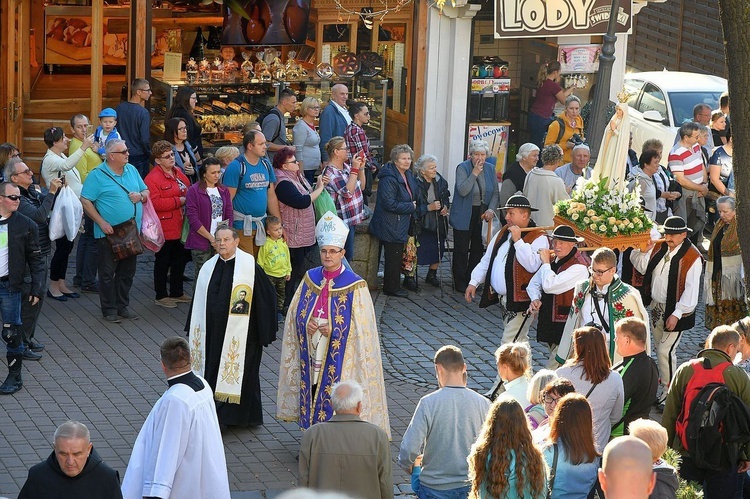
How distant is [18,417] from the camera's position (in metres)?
9.94

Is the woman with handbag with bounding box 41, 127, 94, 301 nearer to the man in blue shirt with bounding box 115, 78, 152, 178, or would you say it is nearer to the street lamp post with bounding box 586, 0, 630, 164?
the man in blue shirt with bounding box 115, 78, 152, 178

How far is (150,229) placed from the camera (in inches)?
491

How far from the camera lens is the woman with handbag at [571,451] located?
6605 millimetres

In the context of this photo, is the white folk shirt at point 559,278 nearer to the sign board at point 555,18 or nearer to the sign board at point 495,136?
the sign board at point 555,18

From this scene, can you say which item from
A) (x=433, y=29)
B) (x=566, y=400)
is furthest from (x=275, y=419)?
(x=433, y=29)

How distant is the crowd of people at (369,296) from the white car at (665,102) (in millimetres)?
1869

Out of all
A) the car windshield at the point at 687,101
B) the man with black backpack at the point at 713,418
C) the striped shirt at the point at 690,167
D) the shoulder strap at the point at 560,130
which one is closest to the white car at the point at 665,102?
the car windshield at the point at 687,101

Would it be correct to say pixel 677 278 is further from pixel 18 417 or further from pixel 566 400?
pixel 18 417

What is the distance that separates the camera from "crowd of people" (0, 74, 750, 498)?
23.1 ft

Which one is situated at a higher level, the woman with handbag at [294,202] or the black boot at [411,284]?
the woman with handbag at [294,202]

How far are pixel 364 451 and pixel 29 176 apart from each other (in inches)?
212

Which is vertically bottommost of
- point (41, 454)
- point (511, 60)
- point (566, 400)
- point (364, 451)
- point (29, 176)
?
point (41, 454)

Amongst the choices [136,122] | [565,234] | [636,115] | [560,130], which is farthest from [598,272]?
[636,115]

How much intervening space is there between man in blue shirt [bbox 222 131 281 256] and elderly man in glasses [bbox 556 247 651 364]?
399cm
